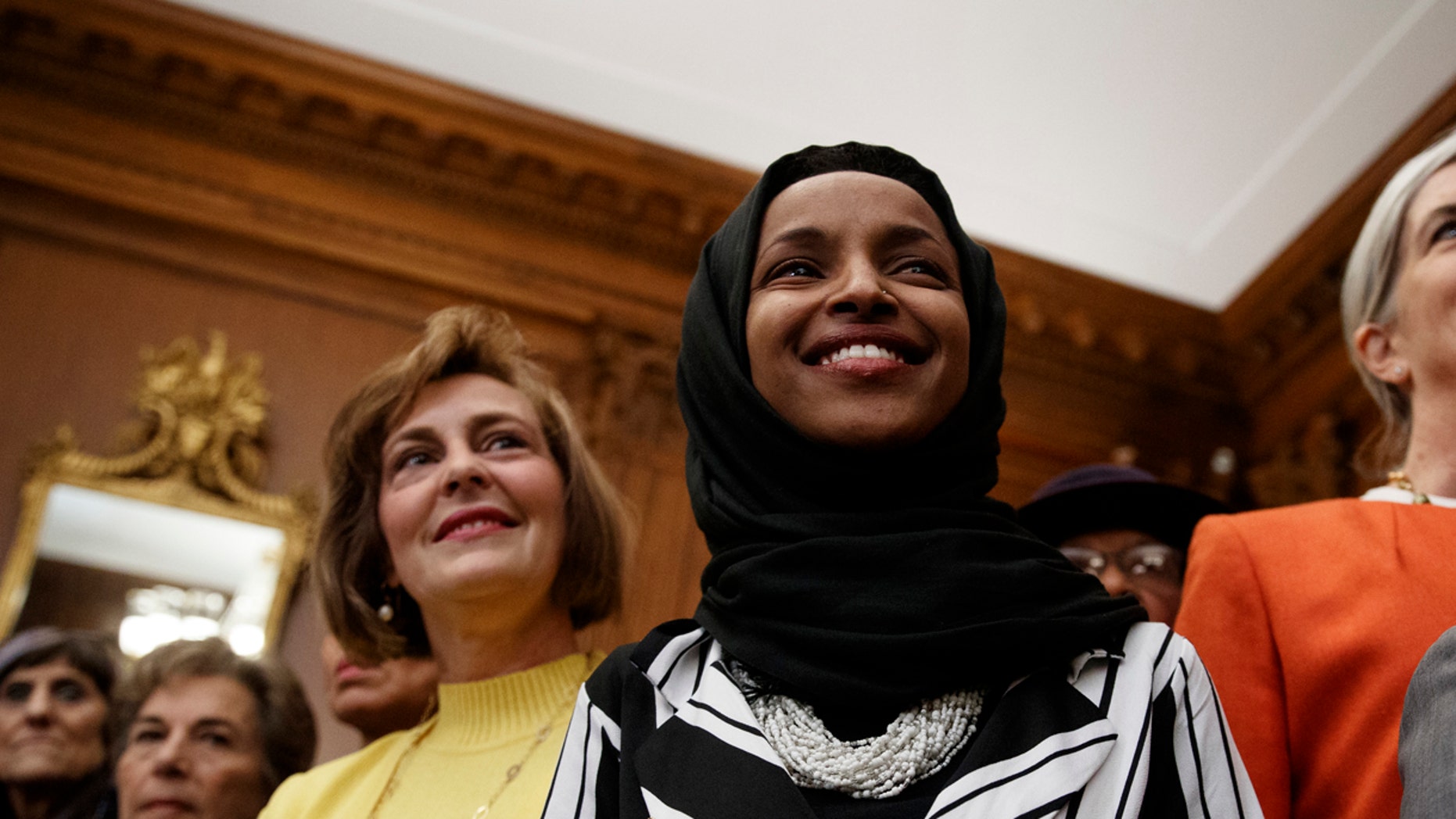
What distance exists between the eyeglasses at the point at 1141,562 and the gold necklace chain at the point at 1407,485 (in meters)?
0.47

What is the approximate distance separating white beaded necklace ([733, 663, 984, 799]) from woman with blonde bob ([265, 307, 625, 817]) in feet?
2.16

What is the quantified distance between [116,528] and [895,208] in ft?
11.7

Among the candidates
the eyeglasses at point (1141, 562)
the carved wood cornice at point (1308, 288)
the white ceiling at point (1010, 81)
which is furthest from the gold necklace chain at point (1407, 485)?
the carved wood cornice at point (1308, 288)

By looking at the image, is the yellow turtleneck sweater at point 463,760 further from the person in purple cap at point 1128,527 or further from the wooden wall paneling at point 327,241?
the wooden wall paneling at point 327,241

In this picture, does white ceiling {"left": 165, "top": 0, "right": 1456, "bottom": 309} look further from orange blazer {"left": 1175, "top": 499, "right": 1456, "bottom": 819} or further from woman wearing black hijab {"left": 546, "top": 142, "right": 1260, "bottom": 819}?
woman wearing black hijab {"left": 546, "top": 142, "right": 1260, "bottom": 819}

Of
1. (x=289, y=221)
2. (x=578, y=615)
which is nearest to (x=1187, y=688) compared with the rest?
(x=578, y=615)

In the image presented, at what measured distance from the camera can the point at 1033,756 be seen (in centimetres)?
95

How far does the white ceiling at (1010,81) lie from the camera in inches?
162

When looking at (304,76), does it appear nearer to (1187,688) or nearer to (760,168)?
(760,168)

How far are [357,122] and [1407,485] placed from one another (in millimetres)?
3924

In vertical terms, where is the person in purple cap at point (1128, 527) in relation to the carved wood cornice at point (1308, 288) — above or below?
below

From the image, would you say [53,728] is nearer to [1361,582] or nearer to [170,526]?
[170,526]

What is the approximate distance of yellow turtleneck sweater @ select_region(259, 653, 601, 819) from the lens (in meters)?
1.69

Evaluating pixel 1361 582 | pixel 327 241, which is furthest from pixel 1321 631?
pixel 327 241
